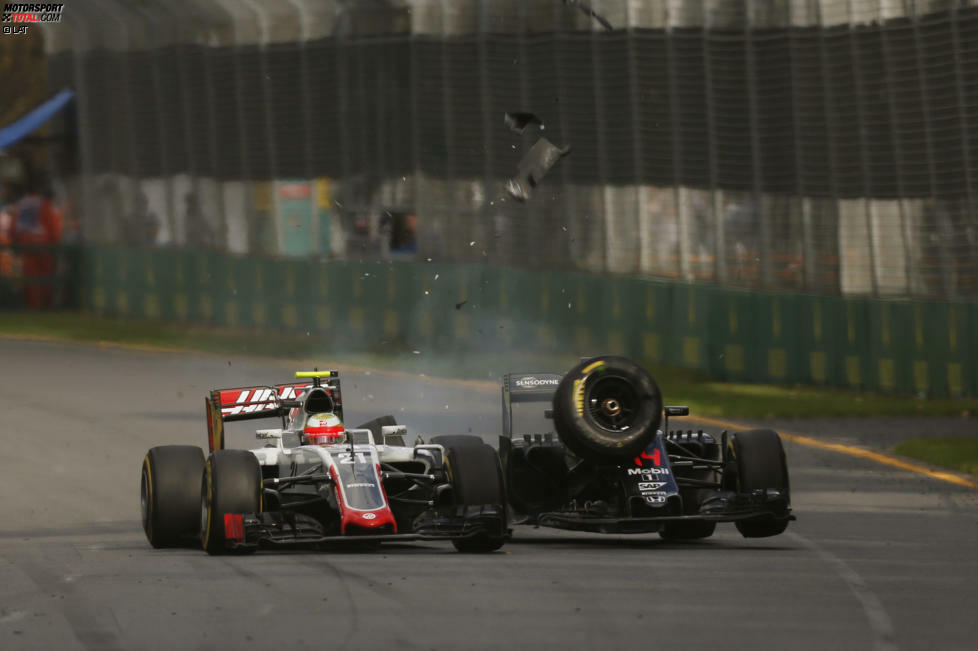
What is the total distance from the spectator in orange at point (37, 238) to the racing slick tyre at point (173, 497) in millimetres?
21844

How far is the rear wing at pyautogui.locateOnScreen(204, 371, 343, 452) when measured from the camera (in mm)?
13852

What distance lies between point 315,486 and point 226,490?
1015mm

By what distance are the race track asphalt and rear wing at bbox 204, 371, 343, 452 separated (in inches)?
35.0

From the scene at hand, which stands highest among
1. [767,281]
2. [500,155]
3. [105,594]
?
[500,155]

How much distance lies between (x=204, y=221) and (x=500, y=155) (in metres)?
6.35

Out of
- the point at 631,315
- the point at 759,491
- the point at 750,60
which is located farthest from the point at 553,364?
the point at 759,491

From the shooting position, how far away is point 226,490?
12117mm

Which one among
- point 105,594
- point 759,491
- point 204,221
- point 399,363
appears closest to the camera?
point 105,594

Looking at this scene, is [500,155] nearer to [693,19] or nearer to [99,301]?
[693,19]

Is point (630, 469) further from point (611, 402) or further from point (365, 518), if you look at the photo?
point (365, 518)

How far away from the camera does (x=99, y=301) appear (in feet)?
110

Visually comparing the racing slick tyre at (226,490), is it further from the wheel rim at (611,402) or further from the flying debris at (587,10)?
the flying debris at (587,10)

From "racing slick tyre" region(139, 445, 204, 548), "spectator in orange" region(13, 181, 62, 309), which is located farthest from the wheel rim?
"spectator in orange" region(13, 181, 62, 309)

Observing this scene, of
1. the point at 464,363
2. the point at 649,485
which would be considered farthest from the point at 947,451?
the point at 464,363
